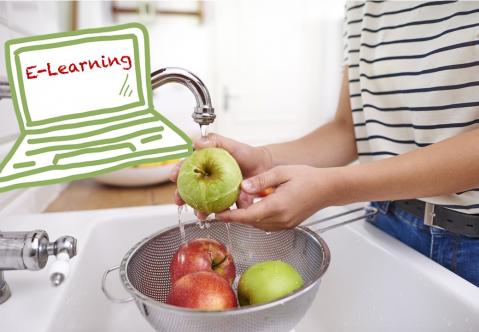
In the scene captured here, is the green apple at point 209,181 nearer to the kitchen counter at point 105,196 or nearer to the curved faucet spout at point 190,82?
the curved faucet spout at point 190,82

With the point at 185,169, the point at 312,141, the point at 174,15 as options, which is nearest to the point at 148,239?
the point at 185,169

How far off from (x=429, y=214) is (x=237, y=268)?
0.31 metres

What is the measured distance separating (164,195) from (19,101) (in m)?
0.59

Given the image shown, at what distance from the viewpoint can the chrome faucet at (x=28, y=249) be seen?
41 cm

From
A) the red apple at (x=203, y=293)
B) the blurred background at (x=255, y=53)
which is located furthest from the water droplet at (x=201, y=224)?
the blurred background at (x=255, y=53)

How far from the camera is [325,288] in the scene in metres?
0.68

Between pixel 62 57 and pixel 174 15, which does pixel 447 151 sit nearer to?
pixel 62 57

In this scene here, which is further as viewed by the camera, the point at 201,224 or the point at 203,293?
the point at 201,224

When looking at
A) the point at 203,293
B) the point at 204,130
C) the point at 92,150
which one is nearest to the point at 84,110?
the point at 92,150

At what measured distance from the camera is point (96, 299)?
1.99ft

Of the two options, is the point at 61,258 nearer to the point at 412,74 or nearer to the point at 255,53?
the point at 412,74

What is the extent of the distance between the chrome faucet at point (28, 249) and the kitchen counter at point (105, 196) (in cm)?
47

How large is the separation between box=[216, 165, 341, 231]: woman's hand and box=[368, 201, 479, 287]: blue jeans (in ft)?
0.78

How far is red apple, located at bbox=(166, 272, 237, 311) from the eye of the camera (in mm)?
420
